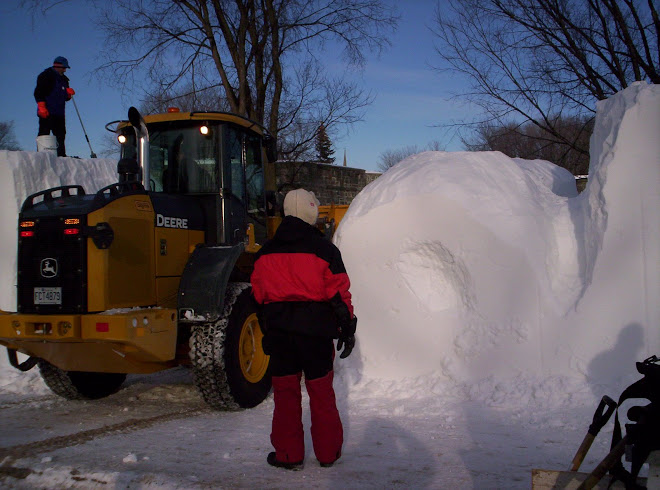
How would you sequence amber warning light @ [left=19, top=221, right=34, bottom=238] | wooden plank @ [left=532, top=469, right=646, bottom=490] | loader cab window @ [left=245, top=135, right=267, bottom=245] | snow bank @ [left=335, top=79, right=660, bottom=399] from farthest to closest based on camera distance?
1. loader cab window @ [left=245, top=135, right=267, bottom=245]
2. snow bank @ [left=335, top=79, right=660, bottom=399]
3. amber warning light @ [left=19, top=221, right=34, bottom=238]
4. wooden plank @ [left=532, top=469, right=646, bottom=490]

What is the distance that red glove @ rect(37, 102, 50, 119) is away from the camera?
8914mm

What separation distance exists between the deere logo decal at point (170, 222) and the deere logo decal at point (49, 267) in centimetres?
89

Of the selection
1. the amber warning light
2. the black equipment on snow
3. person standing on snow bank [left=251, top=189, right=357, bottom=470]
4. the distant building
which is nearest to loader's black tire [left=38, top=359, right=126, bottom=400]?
the amber warning light

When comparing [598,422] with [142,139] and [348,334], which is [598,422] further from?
[142,139]

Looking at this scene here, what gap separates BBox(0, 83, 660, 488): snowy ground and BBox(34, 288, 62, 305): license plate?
3.35 ft

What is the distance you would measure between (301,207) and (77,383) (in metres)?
3.13

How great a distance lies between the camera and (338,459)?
388cm

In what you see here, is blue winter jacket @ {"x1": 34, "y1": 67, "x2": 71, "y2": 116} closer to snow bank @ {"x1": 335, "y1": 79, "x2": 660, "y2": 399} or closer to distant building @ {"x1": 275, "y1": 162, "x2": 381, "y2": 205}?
snow bank @ {"x1": 335, "y1": 79, "x2": 660, "y2": 399}

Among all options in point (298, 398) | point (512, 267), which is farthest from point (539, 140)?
point (298, 398)

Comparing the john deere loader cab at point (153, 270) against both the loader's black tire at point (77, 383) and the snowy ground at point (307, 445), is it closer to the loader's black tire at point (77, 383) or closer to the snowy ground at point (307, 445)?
the loader's black tire at point (77, 383)

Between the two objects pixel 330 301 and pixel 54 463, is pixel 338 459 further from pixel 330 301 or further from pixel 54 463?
pixel 54 463

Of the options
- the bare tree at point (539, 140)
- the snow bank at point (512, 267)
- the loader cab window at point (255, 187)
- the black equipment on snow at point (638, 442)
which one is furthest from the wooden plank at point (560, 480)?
the bare tree at point (539, 140)

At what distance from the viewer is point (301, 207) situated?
399 cm

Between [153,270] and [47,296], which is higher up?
[153,270]
